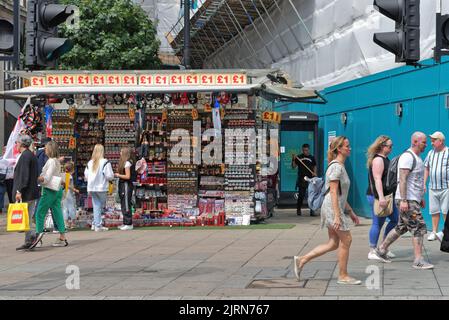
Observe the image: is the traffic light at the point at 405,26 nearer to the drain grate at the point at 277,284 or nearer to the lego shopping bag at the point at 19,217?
the drain grate at the point at 277,284

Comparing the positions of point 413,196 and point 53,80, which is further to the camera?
point 53,80

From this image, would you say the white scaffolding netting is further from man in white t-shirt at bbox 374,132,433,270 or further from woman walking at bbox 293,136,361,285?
woman walking at bbox 293,136,361,285

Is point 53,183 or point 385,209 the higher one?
point 53,183

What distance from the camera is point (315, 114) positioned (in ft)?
71.4

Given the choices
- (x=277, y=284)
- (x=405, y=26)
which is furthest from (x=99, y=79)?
(x=405, y=26)

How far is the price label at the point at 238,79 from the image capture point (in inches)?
631

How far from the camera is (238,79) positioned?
632 inches

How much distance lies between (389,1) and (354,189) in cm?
1100

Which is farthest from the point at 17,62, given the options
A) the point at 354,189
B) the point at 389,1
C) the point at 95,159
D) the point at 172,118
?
the point at 354,189

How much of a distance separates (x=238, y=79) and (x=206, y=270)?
21.4 feet

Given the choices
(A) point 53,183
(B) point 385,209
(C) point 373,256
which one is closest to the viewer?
(B) point 385,209

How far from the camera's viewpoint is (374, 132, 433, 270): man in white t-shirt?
10125 millimetres

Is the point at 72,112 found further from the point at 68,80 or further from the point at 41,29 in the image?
the point at 41,29

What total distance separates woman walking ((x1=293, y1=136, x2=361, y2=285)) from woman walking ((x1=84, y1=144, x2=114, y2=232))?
24.3ft
